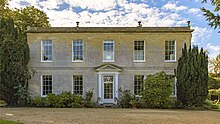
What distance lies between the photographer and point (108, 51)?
2486cm

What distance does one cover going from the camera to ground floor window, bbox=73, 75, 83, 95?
24.7 metres

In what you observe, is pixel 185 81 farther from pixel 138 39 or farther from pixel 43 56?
pixel 43 56

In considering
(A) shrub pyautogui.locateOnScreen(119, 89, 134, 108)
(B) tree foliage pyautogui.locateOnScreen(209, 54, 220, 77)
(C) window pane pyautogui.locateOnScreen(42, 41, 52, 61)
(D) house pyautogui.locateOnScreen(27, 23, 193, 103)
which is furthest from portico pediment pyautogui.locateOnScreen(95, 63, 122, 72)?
(B) tree foliage pyautogui.locateOnScreen(209, 54, 220, 77)

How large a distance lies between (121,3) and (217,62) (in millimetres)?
19803

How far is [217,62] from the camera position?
3775cm

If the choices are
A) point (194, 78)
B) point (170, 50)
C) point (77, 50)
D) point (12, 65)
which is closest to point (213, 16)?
point (194, 78)

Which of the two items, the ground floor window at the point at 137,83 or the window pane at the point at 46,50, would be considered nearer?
the ground floor window at the point at 137,83

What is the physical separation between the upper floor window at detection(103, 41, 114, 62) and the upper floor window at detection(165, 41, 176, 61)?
14.4 ft

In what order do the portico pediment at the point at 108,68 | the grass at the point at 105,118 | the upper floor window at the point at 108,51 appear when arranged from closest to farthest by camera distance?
the grass at the point at 105,118
the portico pediment at the point at 108,68
the upper floor window at the point at 108,51

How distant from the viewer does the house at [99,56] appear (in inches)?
966

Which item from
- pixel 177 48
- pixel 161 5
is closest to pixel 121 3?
pixel 161 5

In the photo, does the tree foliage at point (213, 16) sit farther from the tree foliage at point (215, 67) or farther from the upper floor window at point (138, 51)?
the tree foliage at point (215, 67)

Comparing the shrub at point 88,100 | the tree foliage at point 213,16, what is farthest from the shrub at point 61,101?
the tree foliage at point 213,16

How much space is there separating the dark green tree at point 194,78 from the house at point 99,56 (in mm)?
1512
